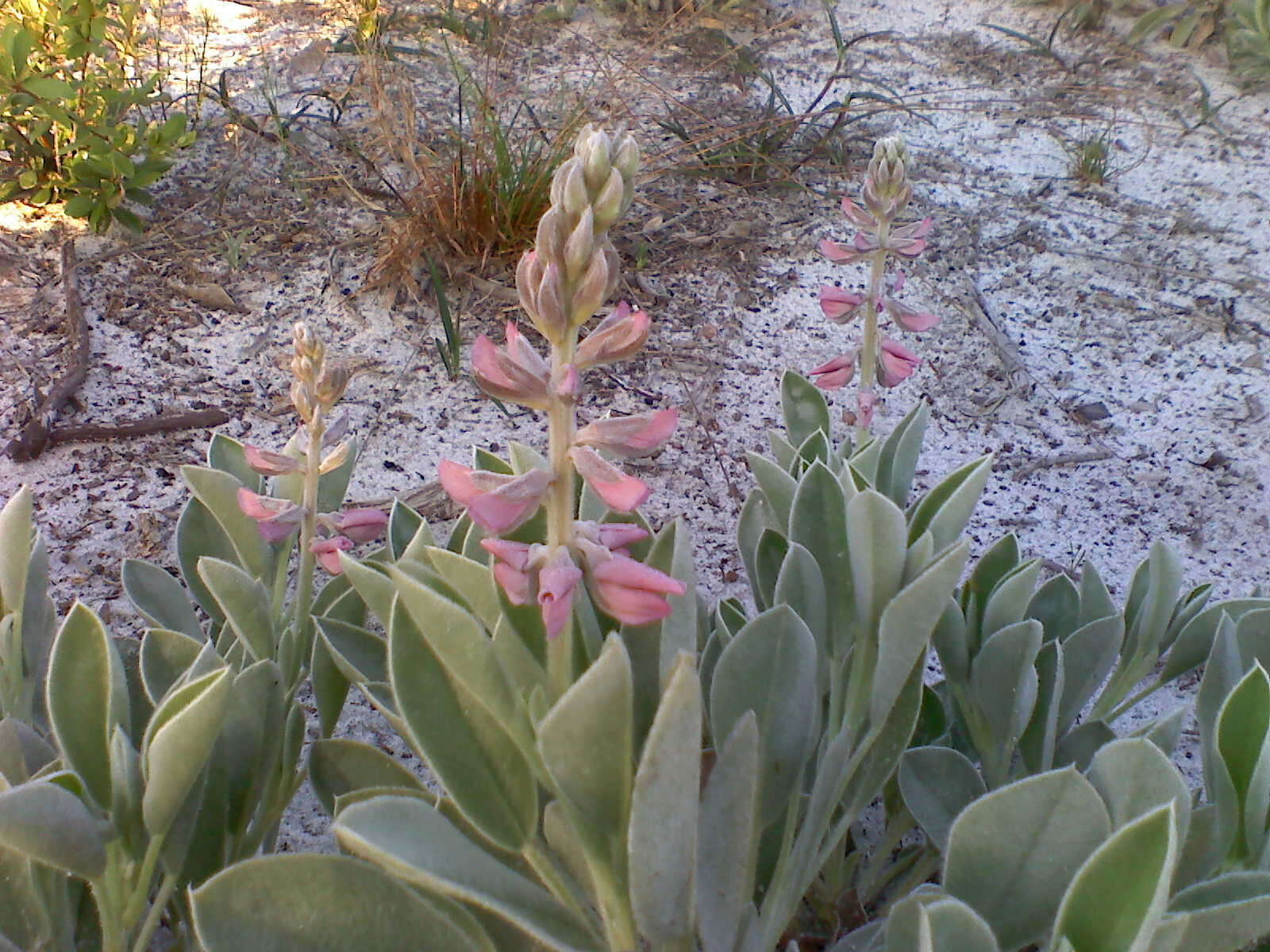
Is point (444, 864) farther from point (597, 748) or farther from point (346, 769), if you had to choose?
point (346, 769)

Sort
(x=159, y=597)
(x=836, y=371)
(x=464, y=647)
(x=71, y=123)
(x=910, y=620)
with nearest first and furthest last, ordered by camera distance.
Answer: (x=464, y=647), (x=910, y=620), (x=159, y=597), (x=836, y=371), (x=71, y=123)

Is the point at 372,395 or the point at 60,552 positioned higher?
Result: the point at 372,395

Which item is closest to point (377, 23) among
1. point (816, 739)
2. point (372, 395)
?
point (372, 395)

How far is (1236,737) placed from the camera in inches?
40.9

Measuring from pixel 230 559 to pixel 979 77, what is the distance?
3695 millimetres

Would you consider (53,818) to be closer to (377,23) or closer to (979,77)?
(377,23)

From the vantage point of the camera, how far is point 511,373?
794mm

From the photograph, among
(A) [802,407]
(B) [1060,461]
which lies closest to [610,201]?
(A) [802,407]

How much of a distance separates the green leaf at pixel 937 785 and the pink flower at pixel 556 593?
58cm

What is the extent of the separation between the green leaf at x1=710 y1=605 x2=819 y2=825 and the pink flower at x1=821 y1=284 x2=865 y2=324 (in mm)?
719

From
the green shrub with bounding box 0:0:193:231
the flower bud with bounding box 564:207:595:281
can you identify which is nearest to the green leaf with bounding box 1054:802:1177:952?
the flower bud with bounding box 564:207:595:281

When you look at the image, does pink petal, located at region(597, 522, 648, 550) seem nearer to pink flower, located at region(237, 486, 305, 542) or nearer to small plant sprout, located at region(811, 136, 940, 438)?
pink flower, located at region(237, 486, 305, 542)

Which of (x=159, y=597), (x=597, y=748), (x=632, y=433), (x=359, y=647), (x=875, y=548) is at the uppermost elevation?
(x=632, y=433)

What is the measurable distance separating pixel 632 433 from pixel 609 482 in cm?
5
